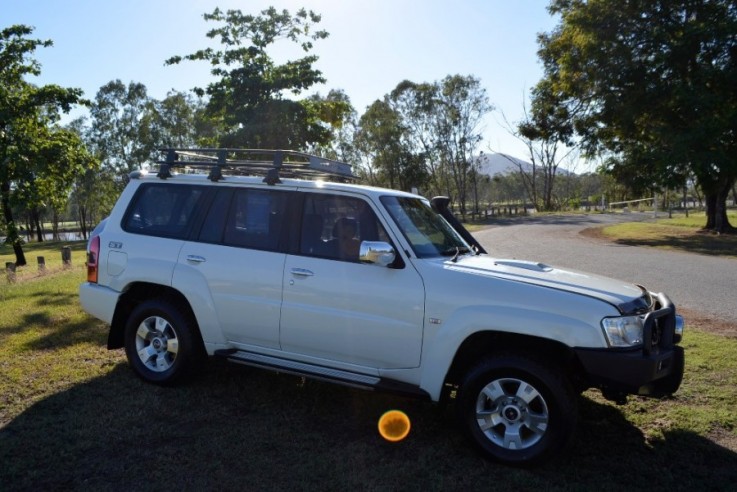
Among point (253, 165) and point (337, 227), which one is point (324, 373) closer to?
point (337, 227)

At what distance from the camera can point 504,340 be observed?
4.12 metres

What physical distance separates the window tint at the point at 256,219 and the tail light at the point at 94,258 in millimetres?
1427

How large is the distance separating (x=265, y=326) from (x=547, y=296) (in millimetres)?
2258

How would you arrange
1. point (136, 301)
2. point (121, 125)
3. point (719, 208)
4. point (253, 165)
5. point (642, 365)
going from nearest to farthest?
point (642, 365)
point (136, 301)
point (253, 165)
point (719, 208)
point (121, 125)

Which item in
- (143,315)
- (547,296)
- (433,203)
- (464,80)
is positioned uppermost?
(464,80)

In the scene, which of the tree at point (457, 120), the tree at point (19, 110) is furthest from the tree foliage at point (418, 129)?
the tree at point (19, 110)

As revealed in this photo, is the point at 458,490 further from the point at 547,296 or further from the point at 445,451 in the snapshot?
the point at 547,296

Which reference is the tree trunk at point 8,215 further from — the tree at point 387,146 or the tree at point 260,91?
the tree at point 387,146

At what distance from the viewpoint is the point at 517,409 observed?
3.90 metres

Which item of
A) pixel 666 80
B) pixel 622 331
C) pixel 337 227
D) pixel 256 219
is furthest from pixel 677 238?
pixel 256 219

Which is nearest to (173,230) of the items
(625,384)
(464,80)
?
(625,384)

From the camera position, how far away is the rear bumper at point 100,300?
18.0 ft

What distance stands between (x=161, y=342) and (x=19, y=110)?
74.6ft

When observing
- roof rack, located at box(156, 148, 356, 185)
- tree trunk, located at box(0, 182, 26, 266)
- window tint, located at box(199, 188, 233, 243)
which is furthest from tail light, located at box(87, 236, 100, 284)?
tree trunk, located at box(0, 182, 26, 266)
